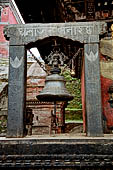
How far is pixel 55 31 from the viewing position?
3.57 meters

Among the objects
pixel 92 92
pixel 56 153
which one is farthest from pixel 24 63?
pixel 56 153

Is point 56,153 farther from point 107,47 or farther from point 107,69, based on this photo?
point 107,47

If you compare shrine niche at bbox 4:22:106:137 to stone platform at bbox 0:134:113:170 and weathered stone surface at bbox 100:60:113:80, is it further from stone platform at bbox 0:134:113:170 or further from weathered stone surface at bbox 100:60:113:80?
weathered stone surface at bbox 100:60:113:80

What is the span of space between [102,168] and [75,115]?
8507 mm

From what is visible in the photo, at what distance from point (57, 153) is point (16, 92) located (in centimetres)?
119

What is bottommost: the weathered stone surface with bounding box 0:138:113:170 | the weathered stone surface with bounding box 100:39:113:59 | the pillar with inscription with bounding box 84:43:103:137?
the weathered stone surface with bounding box 0:138:113:170

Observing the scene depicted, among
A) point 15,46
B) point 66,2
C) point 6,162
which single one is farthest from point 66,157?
point 66,2

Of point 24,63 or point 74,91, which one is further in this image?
point 74,91

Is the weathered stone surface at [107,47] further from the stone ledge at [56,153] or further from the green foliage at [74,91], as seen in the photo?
the green foliage at [74,91]

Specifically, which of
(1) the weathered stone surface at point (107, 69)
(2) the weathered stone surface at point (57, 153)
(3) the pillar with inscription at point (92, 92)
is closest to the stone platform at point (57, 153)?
(2) the weathered stone surface at point (57, 153)

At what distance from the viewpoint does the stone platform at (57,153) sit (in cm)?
270

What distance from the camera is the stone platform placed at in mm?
2699

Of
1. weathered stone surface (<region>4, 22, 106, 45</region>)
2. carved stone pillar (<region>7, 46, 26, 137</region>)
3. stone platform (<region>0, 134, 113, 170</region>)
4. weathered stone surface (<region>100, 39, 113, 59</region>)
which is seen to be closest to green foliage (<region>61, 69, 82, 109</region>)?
weathered stone surface (<region>100, 39, 113, 59</region>)

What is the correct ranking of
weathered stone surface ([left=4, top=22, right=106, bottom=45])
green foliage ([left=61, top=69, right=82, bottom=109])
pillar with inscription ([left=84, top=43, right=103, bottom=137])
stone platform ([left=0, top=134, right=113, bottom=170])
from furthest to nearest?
green foliage ([left=61, top=69, right=82, bottom=109]) < weathered stone surface ([left=4, top=22, right=106, bottom=45]) < pillar with inscription ([left=84, top=43, right=103, bottom=137]) < stone platform ([left=0, top=134, right=113, bottom=170])
